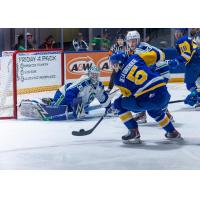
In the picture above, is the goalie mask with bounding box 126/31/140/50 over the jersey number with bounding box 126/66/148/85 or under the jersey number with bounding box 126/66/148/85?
over

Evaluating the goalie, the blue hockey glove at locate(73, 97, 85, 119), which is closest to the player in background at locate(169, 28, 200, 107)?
the goalie

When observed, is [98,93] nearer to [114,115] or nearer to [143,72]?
[114,115]

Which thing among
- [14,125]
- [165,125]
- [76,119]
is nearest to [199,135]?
[165,125]

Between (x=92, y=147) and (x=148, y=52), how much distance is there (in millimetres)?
832

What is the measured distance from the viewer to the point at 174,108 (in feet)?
21.0

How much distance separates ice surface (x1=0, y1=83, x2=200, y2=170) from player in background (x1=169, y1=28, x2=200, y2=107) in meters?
0.29

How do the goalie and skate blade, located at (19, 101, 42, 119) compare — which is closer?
the goalie

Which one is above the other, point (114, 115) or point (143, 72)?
point (143, 72)

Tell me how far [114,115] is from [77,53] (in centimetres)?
275

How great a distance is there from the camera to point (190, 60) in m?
6.27

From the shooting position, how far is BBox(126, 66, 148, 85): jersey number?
418 centimetres

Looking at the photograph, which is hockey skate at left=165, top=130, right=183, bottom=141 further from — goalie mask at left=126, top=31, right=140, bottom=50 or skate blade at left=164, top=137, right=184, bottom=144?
goalie mask at left=126, top=31, right=140, bottom=50

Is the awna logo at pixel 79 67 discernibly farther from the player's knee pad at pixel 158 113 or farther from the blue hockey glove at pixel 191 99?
the player's knee pad at pixel 158 113

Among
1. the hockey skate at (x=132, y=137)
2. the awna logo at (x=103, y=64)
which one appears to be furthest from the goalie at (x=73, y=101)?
the awna logo at (x=103, y=64)
